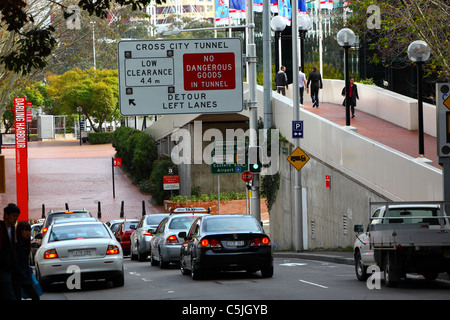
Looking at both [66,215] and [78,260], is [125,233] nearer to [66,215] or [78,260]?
[66,215]

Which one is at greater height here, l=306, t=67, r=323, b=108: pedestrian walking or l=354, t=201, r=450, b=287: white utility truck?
l=306, t=67, r=323, b=108: pedestrian walking

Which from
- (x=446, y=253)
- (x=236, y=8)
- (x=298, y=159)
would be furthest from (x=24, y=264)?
(x=236, y=8)

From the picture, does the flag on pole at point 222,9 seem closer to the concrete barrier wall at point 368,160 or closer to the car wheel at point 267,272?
the concrete barrier wall at point 368,160

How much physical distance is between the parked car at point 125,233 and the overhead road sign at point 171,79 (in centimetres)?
899

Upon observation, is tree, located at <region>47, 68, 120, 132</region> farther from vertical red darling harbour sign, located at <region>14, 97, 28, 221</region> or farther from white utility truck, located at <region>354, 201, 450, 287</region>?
white utility truck, located at <region>354, 201, 450, 287</region>

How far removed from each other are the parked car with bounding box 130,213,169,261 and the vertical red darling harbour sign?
14.0 metres

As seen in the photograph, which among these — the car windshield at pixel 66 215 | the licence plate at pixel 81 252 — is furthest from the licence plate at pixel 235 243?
the car windshield at pixel 66 215

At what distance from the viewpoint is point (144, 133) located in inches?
2625

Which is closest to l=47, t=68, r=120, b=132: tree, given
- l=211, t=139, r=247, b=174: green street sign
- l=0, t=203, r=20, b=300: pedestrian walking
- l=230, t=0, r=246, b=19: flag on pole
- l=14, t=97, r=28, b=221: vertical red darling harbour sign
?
l=230, t=0, r=246, b=19: flag on pole

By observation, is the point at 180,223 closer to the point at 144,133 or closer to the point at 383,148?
the point at 383,148

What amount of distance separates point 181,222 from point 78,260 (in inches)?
293

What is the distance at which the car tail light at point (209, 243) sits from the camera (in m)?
18.4

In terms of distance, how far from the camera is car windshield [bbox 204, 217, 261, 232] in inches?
746
